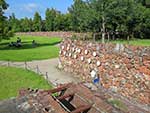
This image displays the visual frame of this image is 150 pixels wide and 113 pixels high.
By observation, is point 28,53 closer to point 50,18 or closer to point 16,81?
point 16,81

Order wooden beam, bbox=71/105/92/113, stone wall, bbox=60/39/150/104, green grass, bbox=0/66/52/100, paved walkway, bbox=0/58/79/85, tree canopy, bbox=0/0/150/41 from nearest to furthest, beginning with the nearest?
1. wooden beam, bbox=71/105/92/113
2. stone wall, bbox=60/39/150/104
3. green grass, bbox=0/66/52/100
4. paved walkway, bbox=0/58/79/85
5. tree canopy, bbox=0/0/150/41

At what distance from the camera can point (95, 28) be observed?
5116 centimetres

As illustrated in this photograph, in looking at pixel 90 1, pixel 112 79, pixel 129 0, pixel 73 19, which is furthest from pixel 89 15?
pixel 112 79

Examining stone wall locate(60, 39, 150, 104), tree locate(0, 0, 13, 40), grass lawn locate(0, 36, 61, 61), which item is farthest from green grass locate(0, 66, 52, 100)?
tree locate(0, 0, 13, 40)

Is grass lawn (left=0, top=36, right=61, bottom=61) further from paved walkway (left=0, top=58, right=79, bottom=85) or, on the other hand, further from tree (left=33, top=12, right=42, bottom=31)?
tree (left=33, top=12, right=42, bottom=31)

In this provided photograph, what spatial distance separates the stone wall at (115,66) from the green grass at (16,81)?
2450mm

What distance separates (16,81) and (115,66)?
6.93 metres

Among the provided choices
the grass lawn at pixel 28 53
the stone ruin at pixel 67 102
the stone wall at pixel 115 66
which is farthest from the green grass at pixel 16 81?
the stone ruin at pixel 67 102

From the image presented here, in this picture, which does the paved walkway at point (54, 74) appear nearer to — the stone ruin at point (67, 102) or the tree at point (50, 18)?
the stone ruin at point (67, 102)

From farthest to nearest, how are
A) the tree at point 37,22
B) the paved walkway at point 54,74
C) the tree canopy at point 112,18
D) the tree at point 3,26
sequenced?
the tree at point 37,22, the tree canopy at point 112,18, the tree at point 3,26, the paved walkway at point 54,74

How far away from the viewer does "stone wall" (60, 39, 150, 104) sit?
38.9ft

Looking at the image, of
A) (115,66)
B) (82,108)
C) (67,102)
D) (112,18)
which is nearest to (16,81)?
(115,66)

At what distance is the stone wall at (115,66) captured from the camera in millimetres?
11867

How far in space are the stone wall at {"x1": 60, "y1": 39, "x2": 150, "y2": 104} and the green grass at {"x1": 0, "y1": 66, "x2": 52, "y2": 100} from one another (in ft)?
8.04
